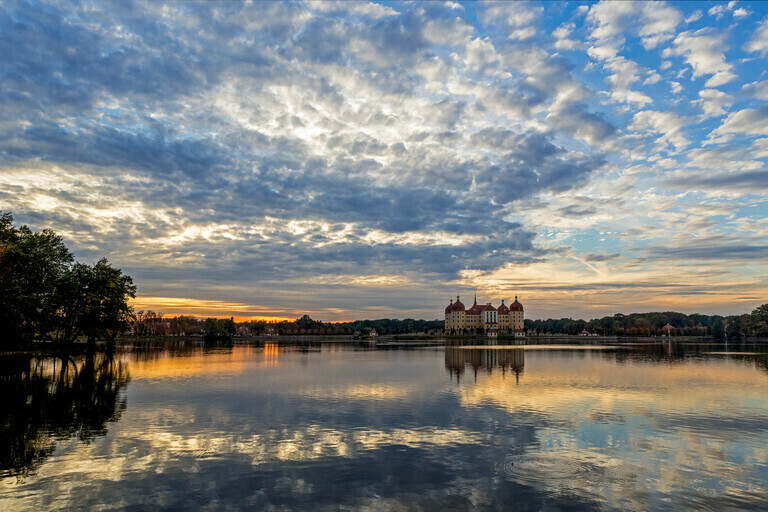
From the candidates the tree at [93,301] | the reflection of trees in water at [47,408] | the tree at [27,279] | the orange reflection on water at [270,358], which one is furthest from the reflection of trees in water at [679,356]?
the tree at [93,301]

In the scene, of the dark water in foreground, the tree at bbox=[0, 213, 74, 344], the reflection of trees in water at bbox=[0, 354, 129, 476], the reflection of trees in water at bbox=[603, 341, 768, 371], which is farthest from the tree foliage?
the reflection of trees in water at bbox=[603, 341, 768, 371]

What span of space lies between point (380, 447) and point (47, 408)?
73.3 ft

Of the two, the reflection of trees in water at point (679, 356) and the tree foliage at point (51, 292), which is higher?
the tree foliage at point (51, 292)

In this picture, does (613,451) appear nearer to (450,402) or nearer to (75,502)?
(450,402)

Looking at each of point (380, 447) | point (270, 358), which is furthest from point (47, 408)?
point (270, 358)

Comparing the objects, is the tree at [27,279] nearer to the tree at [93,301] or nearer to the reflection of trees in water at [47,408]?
the tree at [93,301]

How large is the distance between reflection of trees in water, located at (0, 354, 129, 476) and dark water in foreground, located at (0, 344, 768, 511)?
145mm

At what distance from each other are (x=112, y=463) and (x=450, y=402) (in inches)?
842

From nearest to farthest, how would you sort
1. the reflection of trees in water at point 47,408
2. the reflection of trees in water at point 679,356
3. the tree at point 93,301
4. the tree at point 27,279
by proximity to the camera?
the reflection of trees in water at point 47,408 → the tree at point 27,279 → the reflection of trees in water at point 679,356 → the tree at point 93,301

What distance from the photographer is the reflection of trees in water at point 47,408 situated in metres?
20.2

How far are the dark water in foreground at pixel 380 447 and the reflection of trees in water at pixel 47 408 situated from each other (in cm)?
14

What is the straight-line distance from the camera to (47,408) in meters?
29.5

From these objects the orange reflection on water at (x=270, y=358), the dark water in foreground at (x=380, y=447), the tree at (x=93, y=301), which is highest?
the tree at (x=93, y=301)

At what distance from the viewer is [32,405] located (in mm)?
30312
